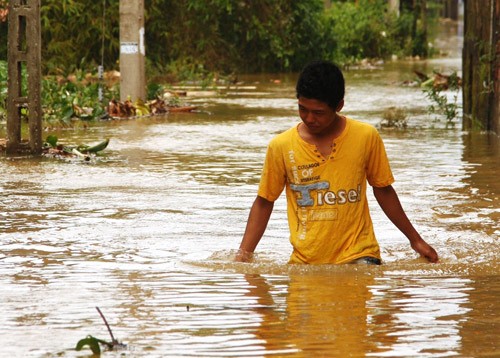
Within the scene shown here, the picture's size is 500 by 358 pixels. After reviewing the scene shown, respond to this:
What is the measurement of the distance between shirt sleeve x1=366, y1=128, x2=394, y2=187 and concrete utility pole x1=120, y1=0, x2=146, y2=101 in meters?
13.0

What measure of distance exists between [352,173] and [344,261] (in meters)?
0.44

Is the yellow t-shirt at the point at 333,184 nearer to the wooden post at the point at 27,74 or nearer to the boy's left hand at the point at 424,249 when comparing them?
the boy's left hand at the point at 424,249

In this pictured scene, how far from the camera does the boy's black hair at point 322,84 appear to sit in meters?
5.84

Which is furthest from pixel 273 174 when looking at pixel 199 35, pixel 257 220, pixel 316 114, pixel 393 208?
pixel 199 35

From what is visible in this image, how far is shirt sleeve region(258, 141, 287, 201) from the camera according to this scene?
6.11 m

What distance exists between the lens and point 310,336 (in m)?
5.04

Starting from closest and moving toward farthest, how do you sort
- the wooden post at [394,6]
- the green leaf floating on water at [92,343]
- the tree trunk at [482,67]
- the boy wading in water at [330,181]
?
the green leaf floating on water at [92,343] < the boy wading in water at [330,181] < the tree trunk at [482,67] < the wooden post at [394,6]

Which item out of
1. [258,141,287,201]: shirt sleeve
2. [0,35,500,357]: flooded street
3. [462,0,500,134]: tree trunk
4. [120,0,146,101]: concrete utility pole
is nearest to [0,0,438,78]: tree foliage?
[120,0,146,101]: concrete utility pole

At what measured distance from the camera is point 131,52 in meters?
19.0

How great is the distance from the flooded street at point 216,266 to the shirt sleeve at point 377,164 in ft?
1.51

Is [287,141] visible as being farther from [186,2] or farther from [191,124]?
[186,2]

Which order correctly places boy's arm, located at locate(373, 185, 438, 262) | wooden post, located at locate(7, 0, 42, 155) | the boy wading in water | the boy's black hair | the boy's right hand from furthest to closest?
wooden post, located at locate(7, 0, 42, 155), the boy's right hand, boy's arm, located at locate(373, 185, 438, 262), the boy wading in water, the boy's black hair

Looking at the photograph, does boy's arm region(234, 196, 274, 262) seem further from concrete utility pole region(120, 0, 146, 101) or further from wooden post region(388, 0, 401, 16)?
wooden post region(388, 0, 401, 16)

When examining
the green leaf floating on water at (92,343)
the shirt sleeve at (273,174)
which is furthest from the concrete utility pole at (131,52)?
the green leaf floating on water at (92,343)
